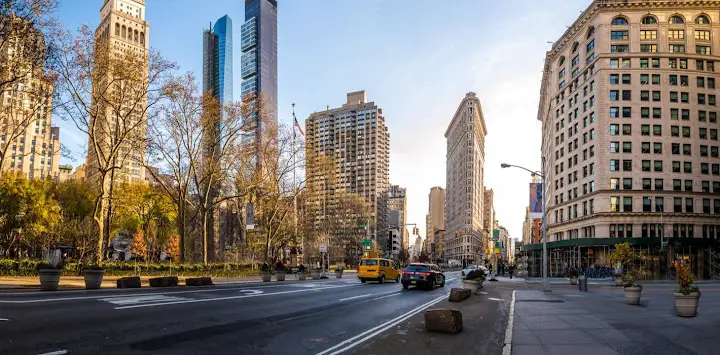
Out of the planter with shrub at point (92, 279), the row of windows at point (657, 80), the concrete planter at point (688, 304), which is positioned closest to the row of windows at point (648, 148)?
the row of windows at point (657, 80)

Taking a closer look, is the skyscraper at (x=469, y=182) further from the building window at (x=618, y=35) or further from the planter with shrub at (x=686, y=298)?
the planter with shrub at (x=686, y=298)

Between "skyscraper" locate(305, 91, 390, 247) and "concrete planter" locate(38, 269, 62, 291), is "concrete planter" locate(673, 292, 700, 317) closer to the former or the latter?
"concrete planter" locate(38, 269, 62, 291)

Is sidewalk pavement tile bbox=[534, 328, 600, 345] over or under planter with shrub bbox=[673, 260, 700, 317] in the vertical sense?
under

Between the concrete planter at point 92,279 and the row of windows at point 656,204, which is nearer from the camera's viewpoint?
the concrete planter at point 92,279

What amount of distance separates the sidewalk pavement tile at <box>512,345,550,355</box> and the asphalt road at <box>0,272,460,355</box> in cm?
350

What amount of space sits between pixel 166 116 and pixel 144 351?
121ft

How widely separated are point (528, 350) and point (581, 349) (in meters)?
1.12

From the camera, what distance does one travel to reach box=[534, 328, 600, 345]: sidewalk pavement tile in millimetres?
11617

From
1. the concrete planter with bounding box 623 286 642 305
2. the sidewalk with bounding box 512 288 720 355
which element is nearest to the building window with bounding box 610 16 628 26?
the concrete planter with bounding box 623 286 642 305

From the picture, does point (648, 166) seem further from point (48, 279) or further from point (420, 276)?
point (48, 279)

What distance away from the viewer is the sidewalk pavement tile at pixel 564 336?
11.6m

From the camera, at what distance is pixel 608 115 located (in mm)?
74688

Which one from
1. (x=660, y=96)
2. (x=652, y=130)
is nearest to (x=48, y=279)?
(x=652, y=130)

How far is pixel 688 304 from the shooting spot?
618 inches
